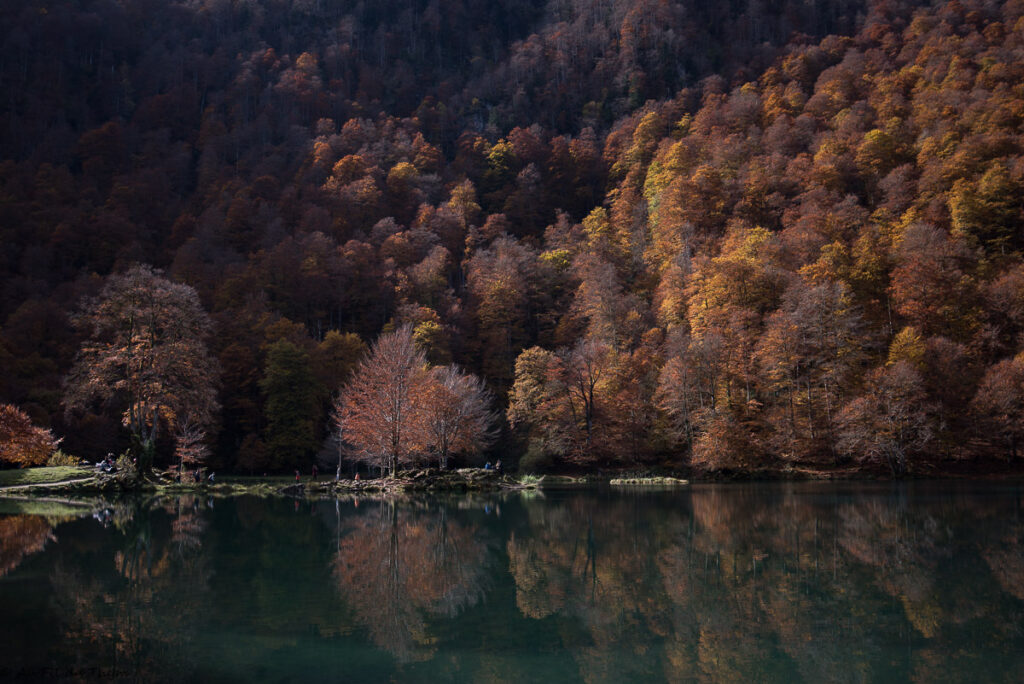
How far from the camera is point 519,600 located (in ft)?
35.4

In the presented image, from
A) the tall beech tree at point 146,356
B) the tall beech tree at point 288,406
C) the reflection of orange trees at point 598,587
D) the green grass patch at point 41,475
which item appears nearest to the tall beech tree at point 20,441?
the green grass patch at point 41,475

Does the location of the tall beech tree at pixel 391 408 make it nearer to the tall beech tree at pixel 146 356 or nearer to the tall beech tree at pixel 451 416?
the tall beech tree at pixel 451 416

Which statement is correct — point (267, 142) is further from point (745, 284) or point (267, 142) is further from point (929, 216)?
point (929, 216)

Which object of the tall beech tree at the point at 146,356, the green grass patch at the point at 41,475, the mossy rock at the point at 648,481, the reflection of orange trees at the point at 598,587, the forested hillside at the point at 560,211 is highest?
the forested hillside at the point at 560,211

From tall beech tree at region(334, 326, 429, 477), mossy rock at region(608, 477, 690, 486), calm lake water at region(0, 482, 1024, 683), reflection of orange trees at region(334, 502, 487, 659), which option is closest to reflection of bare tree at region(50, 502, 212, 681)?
calm lake water at region(0, 482, 1024, 683)

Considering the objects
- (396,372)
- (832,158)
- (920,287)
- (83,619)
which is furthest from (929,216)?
(83,619)

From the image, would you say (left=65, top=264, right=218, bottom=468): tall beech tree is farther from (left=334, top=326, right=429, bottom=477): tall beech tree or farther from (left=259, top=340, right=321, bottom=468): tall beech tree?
(left=259, top=340, right=321, bottom=468): tall beech tree

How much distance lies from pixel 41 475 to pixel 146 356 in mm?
7354

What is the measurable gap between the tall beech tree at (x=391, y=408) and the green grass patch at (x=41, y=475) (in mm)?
14309

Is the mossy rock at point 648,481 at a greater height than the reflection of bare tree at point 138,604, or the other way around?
the mossy rock at point 648,481

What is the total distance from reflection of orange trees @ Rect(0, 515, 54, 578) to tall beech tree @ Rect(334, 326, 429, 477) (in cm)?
1870

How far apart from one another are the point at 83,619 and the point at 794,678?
9.36 meters

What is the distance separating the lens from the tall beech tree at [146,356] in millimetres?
34219

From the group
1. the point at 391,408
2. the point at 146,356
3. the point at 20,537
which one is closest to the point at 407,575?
the point at 20,537
